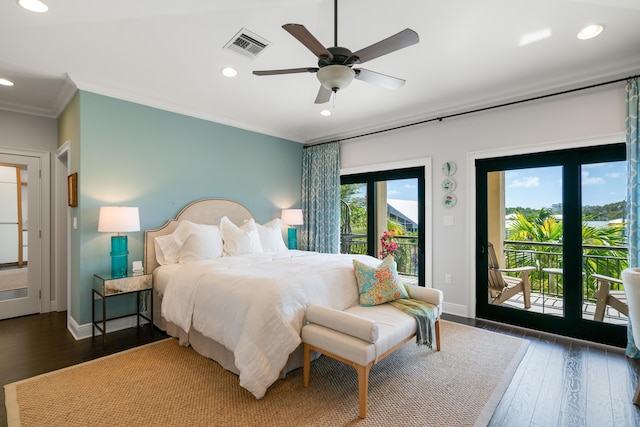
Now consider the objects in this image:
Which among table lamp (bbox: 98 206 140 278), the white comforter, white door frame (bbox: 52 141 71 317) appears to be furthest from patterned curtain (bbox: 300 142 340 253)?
white door frame (bbox: 52 141 71 317)

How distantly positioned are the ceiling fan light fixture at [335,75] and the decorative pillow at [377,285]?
1.67m

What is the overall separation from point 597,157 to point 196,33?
409cm

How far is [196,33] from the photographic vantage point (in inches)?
101

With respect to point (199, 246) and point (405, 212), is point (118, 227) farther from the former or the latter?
point (405, 212)

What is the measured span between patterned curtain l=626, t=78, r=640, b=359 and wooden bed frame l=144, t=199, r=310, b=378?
10.1ft

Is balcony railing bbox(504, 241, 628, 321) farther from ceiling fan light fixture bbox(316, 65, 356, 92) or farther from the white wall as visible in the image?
ceiling fan light fixture bbox(316, 65, 356, 92)

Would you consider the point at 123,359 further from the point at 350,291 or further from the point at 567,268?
the point at 567,268

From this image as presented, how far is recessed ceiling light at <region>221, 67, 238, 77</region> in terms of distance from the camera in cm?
318

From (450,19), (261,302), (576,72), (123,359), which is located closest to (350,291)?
(261,302)

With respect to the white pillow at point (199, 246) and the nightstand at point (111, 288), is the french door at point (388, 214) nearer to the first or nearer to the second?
the white pillow at point (199, 246)

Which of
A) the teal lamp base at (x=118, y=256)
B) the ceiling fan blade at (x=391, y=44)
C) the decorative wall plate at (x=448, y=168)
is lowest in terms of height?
the teal lamp base at (x=118, y=256)

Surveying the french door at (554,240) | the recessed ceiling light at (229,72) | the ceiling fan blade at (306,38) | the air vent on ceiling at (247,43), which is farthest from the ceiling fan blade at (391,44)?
the french door at (554,240)

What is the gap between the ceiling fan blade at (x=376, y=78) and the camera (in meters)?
2.33

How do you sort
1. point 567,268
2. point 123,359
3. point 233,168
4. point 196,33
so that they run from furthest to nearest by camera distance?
1. point 233,168
2. point 567,268
3. point 123,359
4. point 196,33
